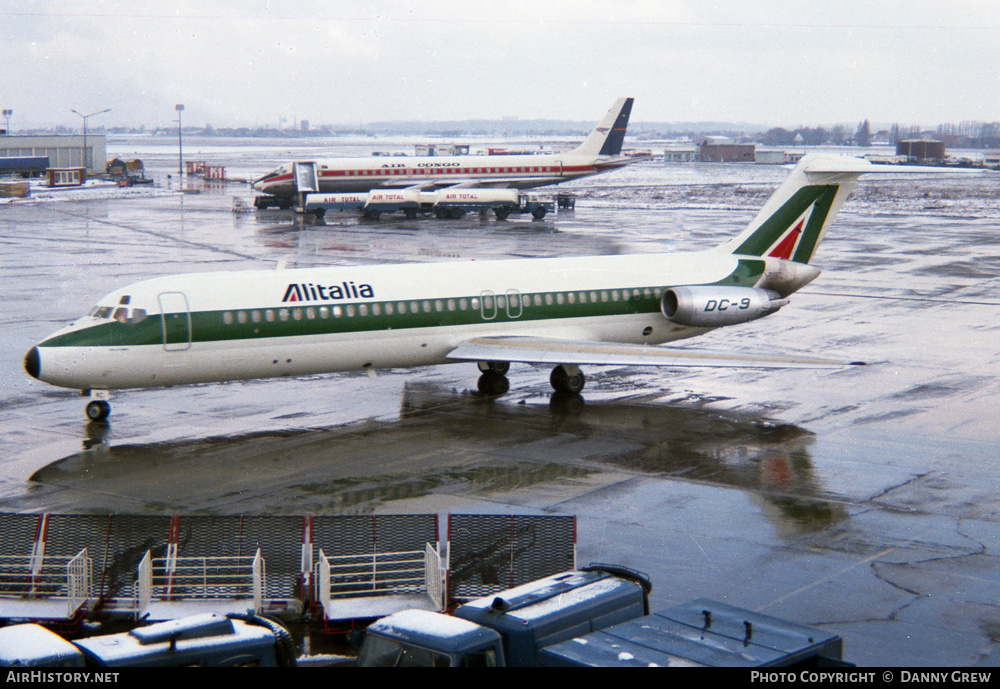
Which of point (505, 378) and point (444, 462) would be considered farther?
point (505, 378)

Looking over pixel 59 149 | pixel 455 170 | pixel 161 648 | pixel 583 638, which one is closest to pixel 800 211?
pixel 583 638

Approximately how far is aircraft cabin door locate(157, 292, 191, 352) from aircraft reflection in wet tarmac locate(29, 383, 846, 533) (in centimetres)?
203

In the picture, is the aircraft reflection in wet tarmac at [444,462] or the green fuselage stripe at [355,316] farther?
the green fuselage stripe at [355,316]

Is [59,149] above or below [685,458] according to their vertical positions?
above

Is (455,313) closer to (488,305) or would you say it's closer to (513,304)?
(488,305)

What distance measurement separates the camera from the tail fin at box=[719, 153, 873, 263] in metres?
29.9

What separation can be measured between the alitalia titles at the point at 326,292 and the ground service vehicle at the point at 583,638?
1365 cm

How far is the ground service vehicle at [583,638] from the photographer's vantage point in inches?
404

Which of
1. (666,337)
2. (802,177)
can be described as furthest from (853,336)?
(666,337)

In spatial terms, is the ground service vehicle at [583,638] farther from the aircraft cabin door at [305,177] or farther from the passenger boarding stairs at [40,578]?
the aircraft cabin door at [305,177]

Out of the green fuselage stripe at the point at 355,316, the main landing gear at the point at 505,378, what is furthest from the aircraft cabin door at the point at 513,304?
the main landing gear at the point at 505,378

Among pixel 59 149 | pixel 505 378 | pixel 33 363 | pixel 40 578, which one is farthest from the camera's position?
pixel 59 149

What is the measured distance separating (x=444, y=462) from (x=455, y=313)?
17.0 feet

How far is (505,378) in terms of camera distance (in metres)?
28.1
